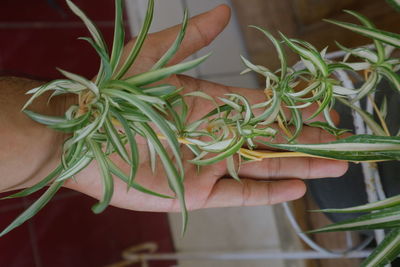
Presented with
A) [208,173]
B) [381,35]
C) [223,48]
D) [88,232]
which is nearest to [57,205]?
[88,232]

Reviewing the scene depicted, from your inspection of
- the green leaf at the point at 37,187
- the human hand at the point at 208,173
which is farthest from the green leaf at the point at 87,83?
the human hand at the point at 208,173

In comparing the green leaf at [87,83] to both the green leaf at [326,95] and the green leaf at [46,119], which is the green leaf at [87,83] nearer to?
the green leaf at [46,119]

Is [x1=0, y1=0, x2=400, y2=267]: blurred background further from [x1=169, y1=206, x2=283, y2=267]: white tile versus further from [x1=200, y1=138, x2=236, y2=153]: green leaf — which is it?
[x1=200, y1=138, x2=236, y2=153]: green leaf

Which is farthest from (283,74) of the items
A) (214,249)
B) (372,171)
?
(214,249)

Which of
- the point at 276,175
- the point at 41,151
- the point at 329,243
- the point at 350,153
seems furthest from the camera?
the point at 329,243

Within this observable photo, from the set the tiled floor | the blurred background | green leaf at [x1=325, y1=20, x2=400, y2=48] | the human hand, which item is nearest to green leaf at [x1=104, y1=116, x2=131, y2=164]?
the human hand

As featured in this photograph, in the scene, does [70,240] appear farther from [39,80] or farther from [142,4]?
[39,80]
